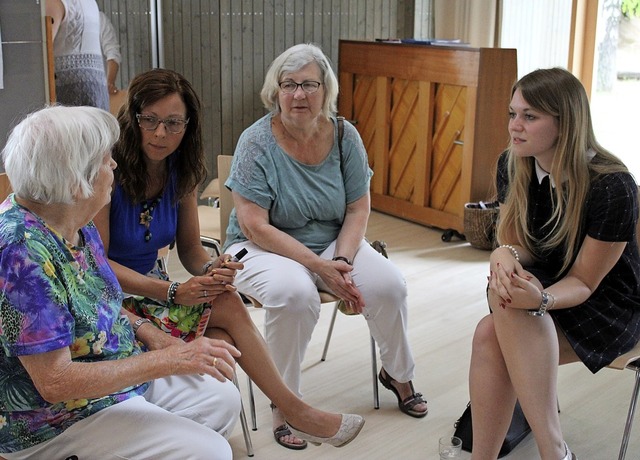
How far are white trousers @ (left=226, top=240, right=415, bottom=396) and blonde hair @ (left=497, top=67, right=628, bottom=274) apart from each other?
61 cm

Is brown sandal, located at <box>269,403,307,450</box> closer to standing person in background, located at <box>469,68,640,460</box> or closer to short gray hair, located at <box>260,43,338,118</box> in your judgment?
standing person in background, located at <box>469,68,640,460</box>

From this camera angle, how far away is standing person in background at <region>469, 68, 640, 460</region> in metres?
2.33

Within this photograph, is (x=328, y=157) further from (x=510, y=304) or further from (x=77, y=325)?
(x=77, y=325)

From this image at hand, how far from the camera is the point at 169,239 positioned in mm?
2613

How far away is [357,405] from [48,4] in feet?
7.14

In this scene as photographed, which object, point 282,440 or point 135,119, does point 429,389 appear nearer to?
point 282,440

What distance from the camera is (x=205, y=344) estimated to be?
6.00ft

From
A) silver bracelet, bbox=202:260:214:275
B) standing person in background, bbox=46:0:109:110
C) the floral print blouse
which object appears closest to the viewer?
the floral print blouse

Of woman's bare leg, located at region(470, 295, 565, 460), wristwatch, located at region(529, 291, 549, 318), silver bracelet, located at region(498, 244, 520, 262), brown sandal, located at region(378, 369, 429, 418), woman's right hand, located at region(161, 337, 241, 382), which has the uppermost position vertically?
silver bracelet, located at region(498, 244, 520, 262)

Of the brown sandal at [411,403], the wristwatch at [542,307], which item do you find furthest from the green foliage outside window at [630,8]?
the wristwatch at [542,307]

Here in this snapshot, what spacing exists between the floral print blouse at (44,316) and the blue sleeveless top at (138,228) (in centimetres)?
54

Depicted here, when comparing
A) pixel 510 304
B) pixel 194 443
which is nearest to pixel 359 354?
pixel 510 304

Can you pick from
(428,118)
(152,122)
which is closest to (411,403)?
(152,122)

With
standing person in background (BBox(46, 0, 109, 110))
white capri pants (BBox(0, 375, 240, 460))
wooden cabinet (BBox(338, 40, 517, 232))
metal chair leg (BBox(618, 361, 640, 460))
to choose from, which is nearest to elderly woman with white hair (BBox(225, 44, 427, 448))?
metal chair leg (BBox(618, 361, 640, 460))
